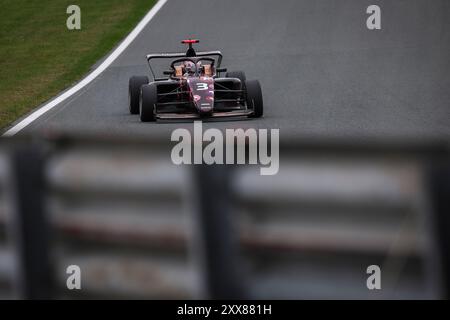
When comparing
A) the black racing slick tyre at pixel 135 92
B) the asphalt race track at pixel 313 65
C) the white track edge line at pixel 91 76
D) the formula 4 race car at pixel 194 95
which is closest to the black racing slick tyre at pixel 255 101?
the formula 4 race car at pixel 194 95

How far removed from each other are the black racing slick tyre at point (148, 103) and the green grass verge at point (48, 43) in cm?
181

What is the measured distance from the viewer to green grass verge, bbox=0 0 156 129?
17.0 m

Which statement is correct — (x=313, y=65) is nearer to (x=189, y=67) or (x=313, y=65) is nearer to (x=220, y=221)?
(x=189, y=67)

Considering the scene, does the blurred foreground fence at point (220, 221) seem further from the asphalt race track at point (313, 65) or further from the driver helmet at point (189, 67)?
the driver helmet at point (189, 67)

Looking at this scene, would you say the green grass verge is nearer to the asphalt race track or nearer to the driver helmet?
the asphalt race track

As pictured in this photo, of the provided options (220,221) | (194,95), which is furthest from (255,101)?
(220,221)

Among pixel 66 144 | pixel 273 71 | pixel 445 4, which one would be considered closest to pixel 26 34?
pixel 273 71

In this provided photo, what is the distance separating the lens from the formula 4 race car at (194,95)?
13836 mm

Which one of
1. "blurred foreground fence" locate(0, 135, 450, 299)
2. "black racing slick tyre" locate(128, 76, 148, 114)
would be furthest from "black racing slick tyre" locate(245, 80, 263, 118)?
"blurred foreground fence" locate(0, 135, 450, 299)

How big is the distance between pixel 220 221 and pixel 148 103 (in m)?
10.6

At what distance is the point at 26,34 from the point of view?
78.9ft

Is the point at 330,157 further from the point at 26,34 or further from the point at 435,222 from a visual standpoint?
the point at 26,34

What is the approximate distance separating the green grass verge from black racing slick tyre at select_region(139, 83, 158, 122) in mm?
1809
